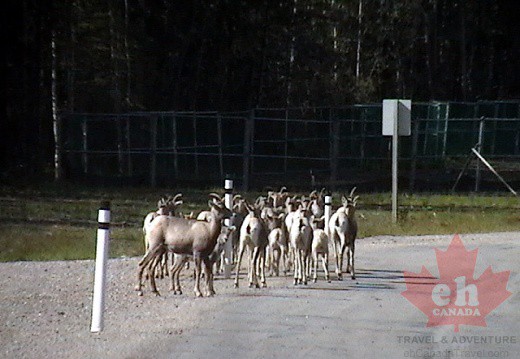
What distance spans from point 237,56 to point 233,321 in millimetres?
41220

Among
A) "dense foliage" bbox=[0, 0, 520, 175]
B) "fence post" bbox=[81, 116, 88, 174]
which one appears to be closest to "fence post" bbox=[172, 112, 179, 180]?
"fence post" bbox=[81, 116, 88, 174]

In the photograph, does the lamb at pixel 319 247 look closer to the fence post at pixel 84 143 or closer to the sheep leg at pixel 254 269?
the sheep leg at pixel 254 269

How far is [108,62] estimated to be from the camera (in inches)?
1785

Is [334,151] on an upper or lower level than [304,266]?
lower

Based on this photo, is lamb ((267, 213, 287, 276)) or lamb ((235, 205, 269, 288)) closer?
lamb ((235, 205, 269, 288))

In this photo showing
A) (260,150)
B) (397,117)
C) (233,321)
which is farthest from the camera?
(260,150)

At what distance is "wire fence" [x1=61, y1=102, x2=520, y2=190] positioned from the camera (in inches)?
1554

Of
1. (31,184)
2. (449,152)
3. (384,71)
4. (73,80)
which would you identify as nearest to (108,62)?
(73,80)

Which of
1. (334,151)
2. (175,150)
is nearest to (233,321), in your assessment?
(334,151)

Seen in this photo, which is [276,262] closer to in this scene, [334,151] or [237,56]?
[334,151]

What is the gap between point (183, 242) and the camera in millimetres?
15633

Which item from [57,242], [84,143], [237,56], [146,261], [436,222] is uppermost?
[237,56]

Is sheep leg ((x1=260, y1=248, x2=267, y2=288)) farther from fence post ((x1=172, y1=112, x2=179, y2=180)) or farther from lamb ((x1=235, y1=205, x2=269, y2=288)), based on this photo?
fence post ((x1=172, y1=112, x2=179, y2=180))

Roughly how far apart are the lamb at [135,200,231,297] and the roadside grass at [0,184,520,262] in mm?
5188
